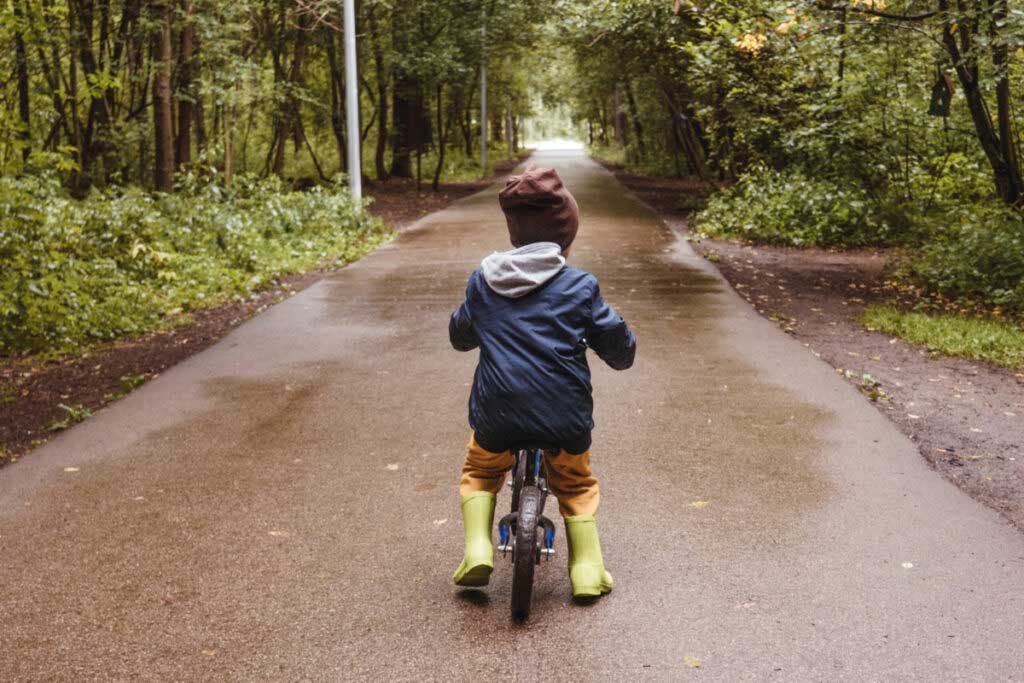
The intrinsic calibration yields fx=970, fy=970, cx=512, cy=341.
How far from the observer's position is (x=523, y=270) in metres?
3.66

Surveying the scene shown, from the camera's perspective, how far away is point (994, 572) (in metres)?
4.25

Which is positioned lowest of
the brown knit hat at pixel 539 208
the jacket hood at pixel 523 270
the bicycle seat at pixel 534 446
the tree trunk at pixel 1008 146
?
the bicycle seat at pixel 534 446

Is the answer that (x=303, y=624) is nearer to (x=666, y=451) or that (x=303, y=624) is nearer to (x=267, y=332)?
(x=666, y=451)

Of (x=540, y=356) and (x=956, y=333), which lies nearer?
(x=540, y=356)

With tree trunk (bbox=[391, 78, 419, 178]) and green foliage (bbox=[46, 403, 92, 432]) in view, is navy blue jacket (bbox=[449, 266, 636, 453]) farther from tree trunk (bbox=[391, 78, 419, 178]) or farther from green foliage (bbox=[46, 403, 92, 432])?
tree trunk (bbox=[391, 78, 419, 178])

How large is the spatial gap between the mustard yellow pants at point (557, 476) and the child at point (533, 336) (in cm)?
1

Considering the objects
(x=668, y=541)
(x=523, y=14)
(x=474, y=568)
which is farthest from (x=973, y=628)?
→ (x=523, y=14)

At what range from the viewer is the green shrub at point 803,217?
54.5ft

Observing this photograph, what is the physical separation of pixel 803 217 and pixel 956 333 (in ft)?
27.8

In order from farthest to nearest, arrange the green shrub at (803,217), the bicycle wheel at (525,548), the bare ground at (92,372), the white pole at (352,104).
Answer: the white pole at (352,104) → the green shrub at (803,217) → the bare ground at (92,372) → the bicycle wheel at (525,548)

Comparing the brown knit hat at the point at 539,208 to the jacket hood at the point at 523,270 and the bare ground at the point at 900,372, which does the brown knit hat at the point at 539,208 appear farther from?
the bare ground at the point at 900,372

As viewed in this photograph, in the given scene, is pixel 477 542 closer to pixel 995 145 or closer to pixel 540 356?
pixel 540 356

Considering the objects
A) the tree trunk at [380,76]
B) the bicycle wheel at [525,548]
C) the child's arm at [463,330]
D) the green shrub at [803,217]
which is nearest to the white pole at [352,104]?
the tree trunk at [380,76]

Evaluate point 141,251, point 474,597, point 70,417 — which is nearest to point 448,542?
point 474,597
